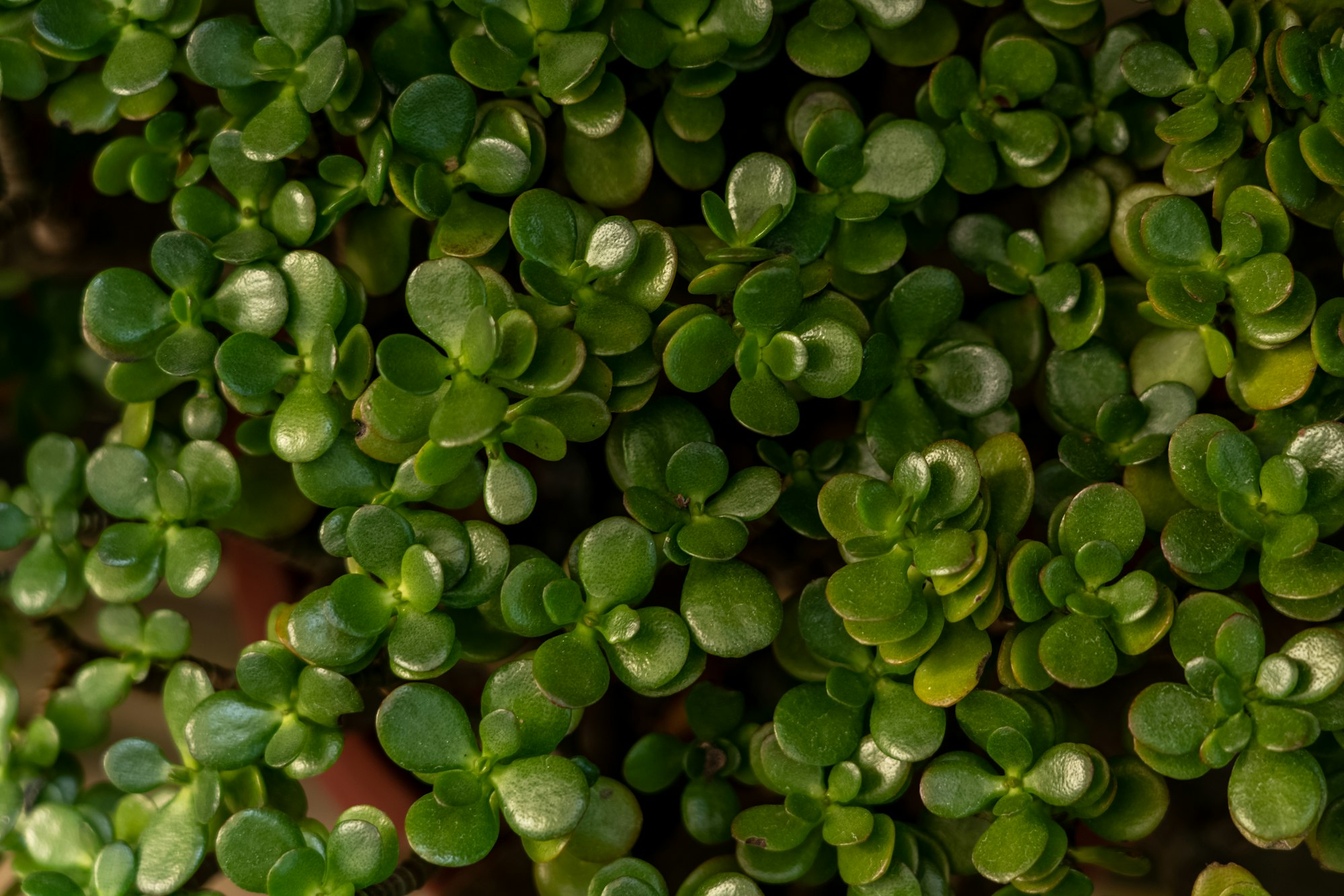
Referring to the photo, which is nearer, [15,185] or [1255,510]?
[1255,510]

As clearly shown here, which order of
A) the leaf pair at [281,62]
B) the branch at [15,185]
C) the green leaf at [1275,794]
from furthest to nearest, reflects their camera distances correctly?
the branch at [15,185] < the leaf pair at [281,62] < the green leaf at [1275,794]

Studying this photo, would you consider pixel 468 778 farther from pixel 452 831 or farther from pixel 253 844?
pixel 253 844

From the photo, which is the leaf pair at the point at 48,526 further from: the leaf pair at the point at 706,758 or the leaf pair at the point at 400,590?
the leaf pair at the point at 706,758

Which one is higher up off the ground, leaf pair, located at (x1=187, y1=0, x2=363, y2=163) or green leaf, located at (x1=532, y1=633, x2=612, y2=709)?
leaf pair, located at (x1=187, y1=0, x2=363, y2=163)

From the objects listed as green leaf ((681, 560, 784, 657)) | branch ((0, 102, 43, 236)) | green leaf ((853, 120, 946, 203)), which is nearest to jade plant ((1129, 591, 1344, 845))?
green leaf ((681, 560, 784, 657))

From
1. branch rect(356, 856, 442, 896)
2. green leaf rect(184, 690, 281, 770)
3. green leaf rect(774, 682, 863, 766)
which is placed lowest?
branch rect(356, 856, 442, 896)

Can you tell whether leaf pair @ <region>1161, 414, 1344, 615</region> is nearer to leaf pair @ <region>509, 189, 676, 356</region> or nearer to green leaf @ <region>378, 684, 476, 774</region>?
leaf pair @ <region>509, 189, 676, 356</region>

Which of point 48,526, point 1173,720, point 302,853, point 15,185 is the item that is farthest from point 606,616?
point 15,185

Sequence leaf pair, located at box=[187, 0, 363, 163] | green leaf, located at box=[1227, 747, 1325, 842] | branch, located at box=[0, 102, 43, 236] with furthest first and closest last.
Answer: branch, located at box=[0, 102, 43, 236]
leaf pair, located at box=[187, 0, 363, 163]
green leaf, located at box=[1227, 747, 1325, 842]

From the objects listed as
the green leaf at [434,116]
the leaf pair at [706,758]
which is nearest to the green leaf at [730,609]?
the leaf pair at [706,758]

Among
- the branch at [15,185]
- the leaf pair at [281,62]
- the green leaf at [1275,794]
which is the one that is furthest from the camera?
the branch at [15,185]
